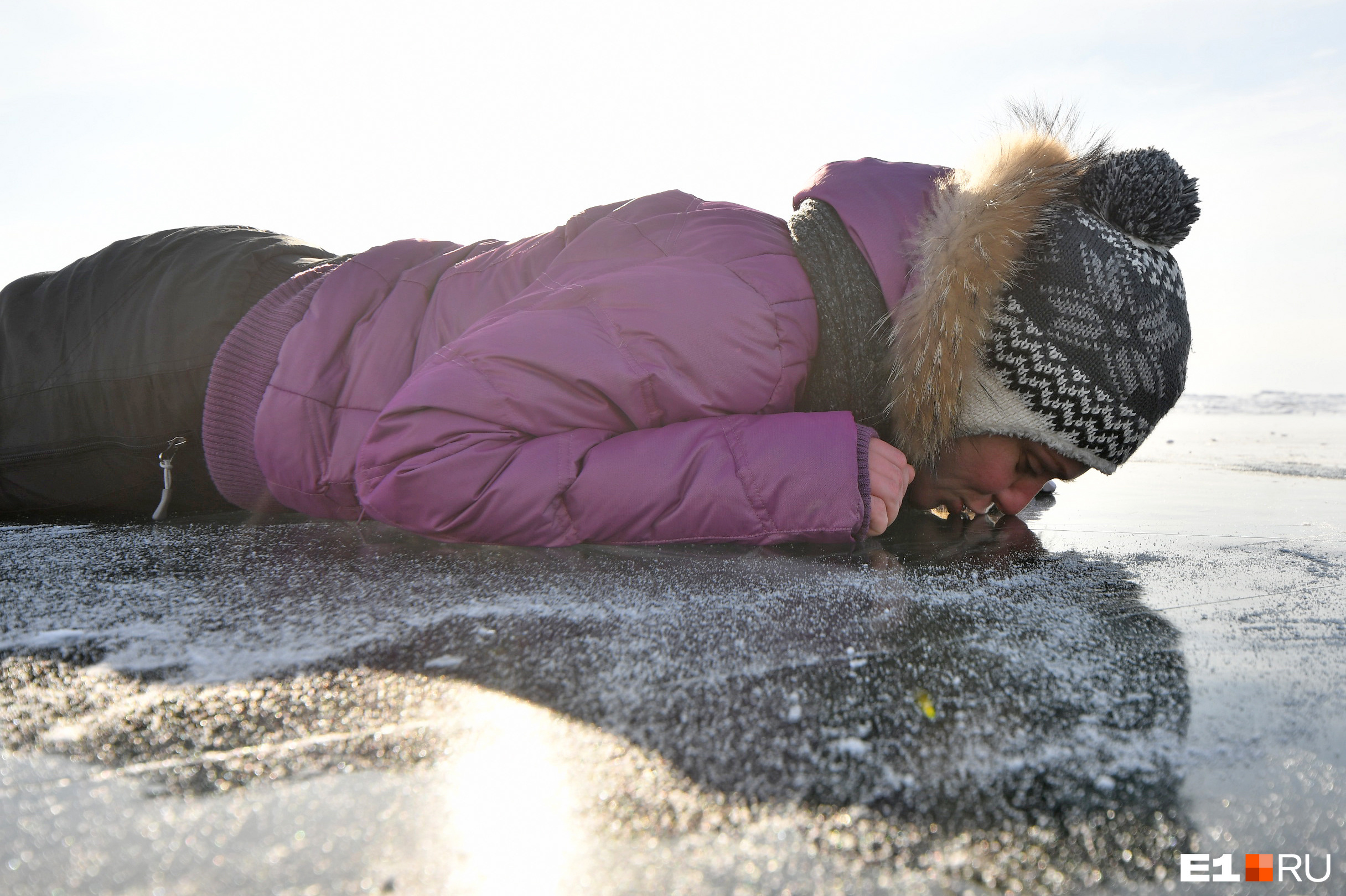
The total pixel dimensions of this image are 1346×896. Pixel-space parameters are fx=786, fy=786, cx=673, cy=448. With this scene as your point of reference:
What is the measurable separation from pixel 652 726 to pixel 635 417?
2.57ft

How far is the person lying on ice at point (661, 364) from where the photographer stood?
1325 millimetres

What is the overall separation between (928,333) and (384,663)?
1079 mm

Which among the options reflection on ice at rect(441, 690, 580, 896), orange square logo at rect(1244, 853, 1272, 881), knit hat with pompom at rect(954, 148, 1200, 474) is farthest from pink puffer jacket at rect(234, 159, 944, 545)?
orange square logo at rect(1244, 853, 1272, 881)

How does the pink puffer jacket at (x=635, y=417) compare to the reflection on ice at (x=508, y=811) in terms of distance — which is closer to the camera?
the reflection on ice at (x=508, y=811)

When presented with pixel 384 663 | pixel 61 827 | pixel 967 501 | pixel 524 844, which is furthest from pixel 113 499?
pixel 967 501

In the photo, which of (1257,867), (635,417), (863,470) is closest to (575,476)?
(635,417)

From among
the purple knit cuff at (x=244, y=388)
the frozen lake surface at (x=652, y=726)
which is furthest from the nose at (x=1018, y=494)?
the purple knit cuff at (x=244, y=388)

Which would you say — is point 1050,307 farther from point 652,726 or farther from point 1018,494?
point 652,726

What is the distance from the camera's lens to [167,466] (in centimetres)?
176

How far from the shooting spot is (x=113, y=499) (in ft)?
6.03

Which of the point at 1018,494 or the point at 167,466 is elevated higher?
the point at 167,466

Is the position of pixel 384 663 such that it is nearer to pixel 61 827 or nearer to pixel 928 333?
pixel 61 827

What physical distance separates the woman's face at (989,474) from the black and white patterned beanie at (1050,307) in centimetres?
6

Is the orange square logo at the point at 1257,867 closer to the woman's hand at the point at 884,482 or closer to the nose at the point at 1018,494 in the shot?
the woman's hand at the point at 884,482
